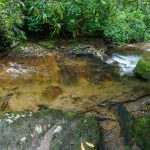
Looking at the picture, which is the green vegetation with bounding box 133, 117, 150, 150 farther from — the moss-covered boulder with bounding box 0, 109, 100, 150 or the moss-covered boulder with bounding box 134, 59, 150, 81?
the moss-covered boulder with bounding box 134, 59, 150, 81

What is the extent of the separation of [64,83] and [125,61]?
2.27m

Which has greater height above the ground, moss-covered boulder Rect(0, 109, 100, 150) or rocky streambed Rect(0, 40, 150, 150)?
moss-covered boulder Rect(0, 109, 100, 150)

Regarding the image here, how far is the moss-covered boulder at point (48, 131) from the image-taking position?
12.2ft

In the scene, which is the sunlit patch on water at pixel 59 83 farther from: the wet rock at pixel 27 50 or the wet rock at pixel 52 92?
the wet rock at pixel 27 50

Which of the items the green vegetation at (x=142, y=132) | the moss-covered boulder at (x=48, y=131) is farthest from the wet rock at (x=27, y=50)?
the green vegetation at (x=142, y=132)

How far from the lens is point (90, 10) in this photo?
25.5ft

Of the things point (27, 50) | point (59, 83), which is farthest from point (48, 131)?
point (27, 50)

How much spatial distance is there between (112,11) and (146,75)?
3288 millimetres

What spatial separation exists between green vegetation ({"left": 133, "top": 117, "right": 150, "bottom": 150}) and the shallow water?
747 mm

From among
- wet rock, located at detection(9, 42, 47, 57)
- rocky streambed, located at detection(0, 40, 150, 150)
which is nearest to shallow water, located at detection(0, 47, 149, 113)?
rocky streambed, located at detection(0, 40, 150, 150)

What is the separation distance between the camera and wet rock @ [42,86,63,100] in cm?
488

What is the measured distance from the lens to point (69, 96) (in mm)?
4918

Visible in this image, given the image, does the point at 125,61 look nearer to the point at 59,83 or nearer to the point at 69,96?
the point at 59,83

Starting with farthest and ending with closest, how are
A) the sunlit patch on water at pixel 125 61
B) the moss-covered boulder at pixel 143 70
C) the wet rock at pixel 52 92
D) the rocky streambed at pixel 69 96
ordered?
the sunlit patch on water at pixel 125 61 < the moss-covered boulder at pixel 143 70 < the wet rock at pixel 52 92 < the rocky streambed at pixel 69 96
